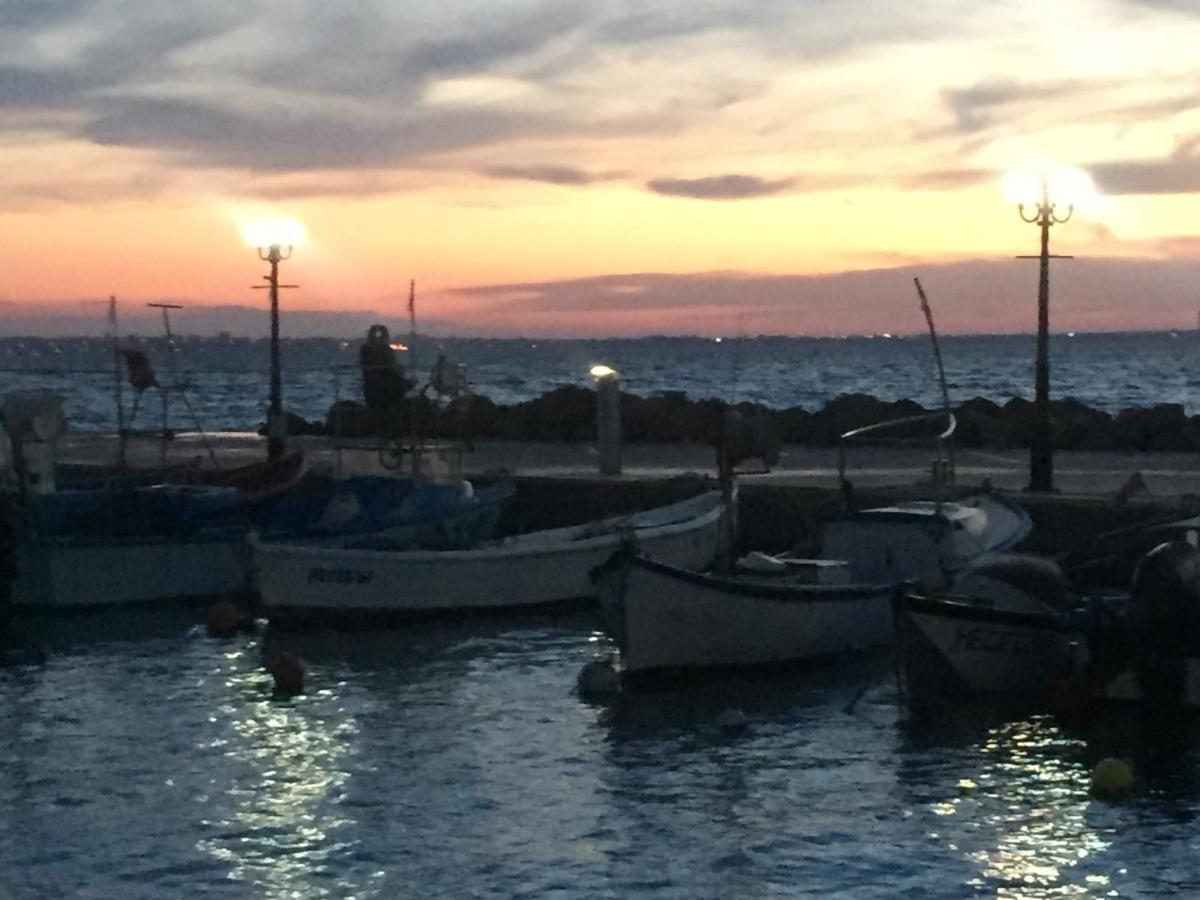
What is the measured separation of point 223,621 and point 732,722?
7089 millimetres

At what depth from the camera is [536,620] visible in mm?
20578

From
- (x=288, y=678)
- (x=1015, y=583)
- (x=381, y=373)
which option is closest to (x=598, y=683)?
(x=288, y=678)

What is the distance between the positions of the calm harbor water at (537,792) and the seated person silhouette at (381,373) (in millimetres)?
6183

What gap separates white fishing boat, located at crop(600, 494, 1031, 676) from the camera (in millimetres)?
16641

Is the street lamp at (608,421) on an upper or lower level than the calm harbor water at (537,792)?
upper

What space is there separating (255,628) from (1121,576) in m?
9.36

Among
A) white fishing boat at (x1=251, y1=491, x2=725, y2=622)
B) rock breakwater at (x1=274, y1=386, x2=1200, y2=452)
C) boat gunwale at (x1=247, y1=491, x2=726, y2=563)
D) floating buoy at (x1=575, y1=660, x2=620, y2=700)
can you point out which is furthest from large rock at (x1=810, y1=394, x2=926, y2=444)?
floating buoy at (x1=575, y1=660, x2=620, y2=700)

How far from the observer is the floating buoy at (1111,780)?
12.9 meters

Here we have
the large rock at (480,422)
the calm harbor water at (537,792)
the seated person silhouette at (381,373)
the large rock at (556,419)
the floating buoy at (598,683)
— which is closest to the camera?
the calm harbor water at (537,792)

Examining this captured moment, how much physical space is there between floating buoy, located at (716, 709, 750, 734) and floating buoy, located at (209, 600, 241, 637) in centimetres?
683

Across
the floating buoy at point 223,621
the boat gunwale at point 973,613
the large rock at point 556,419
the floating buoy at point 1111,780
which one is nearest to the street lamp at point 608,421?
the floating buoy at point 223,621

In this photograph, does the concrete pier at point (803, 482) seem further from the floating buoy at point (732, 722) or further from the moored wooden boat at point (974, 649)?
the floating buoy at point (732, 722)

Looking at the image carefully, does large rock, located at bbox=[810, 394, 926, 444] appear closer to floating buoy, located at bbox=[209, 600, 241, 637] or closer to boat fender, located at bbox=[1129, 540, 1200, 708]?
A: floating buoy, located at bbox=[209, 600, 241, 637]

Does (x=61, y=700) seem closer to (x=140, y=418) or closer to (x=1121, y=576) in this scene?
(x=1121, y=576)
